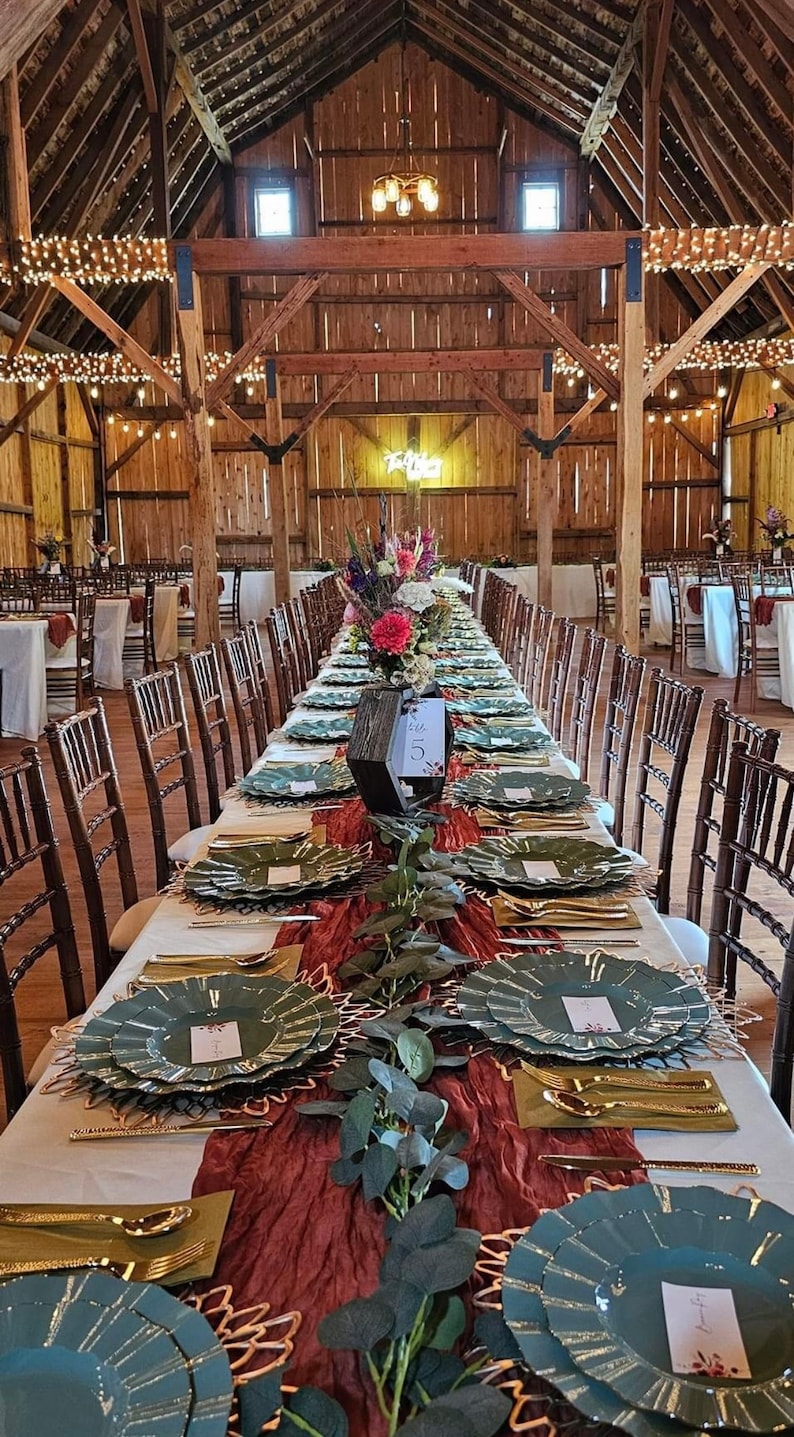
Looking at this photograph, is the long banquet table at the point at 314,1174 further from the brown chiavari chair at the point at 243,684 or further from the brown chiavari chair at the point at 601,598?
the brown chiavari chair at the point at 601,598

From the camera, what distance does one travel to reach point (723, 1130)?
1.22 m

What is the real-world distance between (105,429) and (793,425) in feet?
33.4

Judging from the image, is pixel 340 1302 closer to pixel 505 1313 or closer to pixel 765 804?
pixel 505 1313

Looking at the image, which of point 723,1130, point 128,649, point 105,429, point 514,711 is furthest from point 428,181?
point 723,1130

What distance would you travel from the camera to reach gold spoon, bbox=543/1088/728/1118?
4.12 ft

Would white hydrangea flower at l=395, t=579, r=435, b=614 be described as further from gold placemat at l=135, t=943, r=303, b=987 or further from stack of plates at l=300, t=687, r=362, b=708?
stack of plates at l=300, t=687, r=362, b=708

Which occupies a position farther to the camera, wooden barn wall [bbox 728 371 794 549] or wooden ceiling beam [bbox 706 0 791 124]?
wooden barn wall [bbox 728 371 794 549]

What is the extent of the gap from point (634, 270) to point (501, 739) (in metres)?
4.89

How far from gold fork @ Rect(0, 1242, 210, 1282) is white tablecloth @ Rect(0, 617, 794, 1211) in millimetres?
113

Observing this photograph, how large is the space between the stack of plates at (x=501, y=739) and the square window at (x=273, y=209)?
15062mm

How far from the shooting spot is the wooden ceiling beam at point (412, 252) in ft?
22.6

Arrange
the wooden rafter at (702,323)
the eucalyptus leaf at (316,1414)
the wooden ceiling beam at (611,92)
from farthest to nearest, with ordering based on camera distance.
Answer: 1. the wooden ceiling beam at (611,92)
2. the wooden rafter at (702,323)
3. the eucalyptus leaf at (316,1414)

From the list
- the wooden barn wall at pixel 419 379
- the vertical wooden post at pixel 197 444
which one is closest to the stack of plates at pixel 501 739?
the vertical wooden post at pixel 197 444

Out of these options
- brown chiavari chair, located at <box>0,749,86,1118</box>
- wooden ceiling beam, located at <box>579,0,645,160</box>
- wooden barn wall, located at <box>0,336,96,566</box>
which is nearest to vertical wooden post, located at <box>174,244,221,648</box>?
brown chiavari chair, located at <box>0,749,86,1118</box>
